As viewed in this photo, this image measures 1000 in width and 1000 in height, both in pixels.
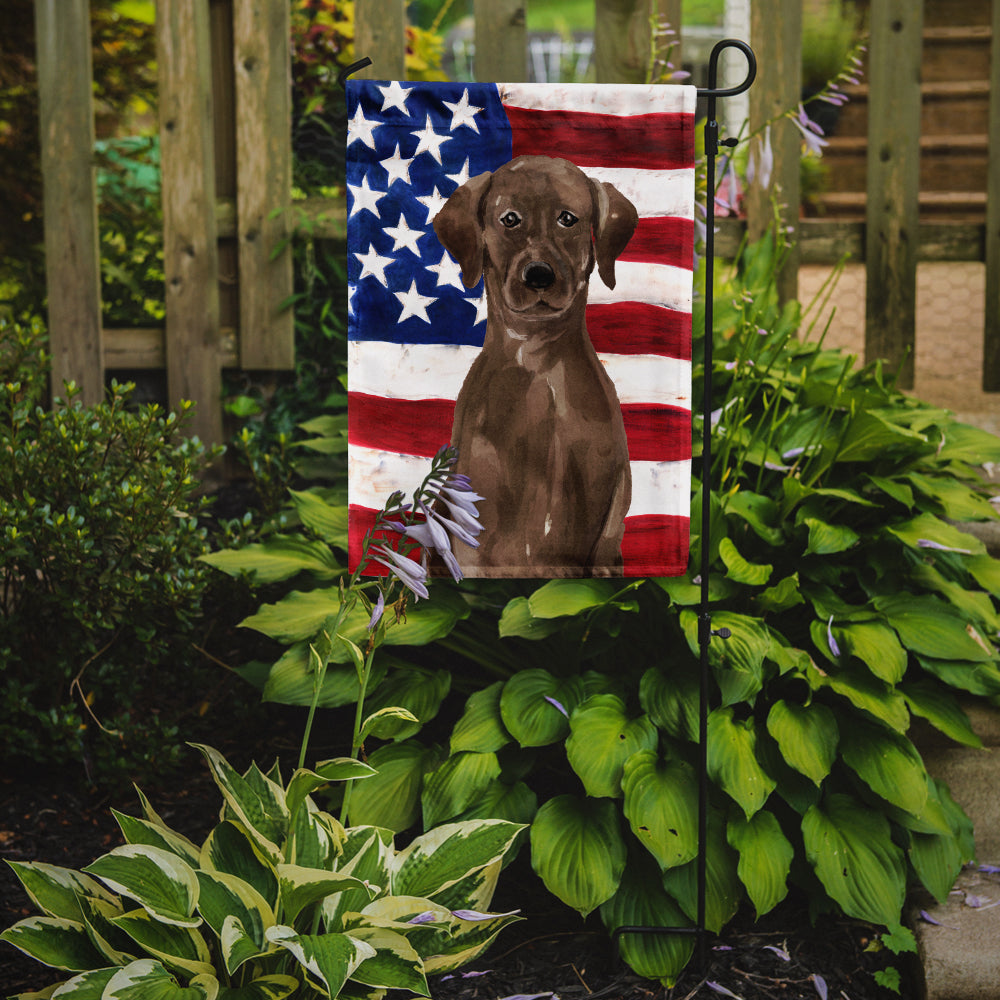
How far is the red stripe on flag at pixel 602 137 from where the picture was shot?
198 cm

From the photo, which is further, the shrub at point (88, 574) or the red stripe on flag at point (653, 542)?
the shrub at point (88, 574)

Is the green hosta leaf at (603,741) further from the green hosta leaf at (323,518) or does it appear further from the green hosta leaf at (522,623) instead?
the green hosta leaf at (323,518)

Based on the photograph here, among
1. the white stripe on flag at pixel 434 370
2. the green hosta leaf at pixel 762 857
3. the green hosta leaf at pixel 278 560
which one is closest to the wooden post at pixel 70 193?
the green hosta leaf at pixel 278 560

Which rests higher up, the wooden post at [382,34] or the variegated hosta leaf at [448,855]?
the wooden post at [382,34]

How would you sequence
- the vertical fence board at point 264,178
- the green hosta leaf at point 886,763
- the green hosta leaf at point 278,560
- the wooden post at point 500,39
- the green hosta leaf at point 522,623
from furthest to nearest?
the vertical fence board at point 264,178 < the wooden post at point 500,39 < the green hosta leaf at point 278,560 < the green hosta leaf at point 522,623 < the green hosta leaf at point 886,763

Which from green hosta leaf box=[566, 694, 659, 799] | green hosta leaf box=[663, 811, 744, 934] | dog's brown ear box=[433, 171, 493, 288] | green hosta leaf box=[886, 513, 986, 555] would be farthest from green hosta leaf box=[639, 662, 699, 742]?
dog's brown ear box=[433, 171, 493, 288]

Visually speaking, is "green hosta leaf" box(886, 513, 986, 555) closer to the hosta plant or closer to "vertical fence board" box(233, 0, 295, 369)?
the hosta plant

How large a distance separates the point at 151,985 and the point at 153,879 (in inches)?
6.7

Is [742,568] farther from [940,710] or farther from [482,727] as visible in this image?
[482,727]

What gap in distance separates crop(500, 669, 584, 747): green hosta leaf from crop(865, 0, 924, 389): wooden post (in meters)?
2.06

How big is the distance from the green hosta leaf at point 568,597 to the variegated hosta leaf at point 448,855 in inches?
18.2

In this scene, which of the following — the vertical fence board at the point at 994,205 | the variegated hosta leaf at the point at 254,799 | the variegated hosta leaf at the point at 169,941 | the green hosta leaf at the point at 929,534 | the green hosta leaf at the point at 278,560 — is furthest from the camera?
the vertical fence board at the point at 994,205

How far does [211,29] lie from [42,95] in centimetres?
62

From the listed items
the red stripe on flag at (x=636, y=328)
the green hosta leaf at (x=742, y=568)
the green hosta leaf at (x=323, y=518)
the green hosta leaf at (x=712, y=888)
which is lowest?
the green hosta leaf at (x=712, y=888)
